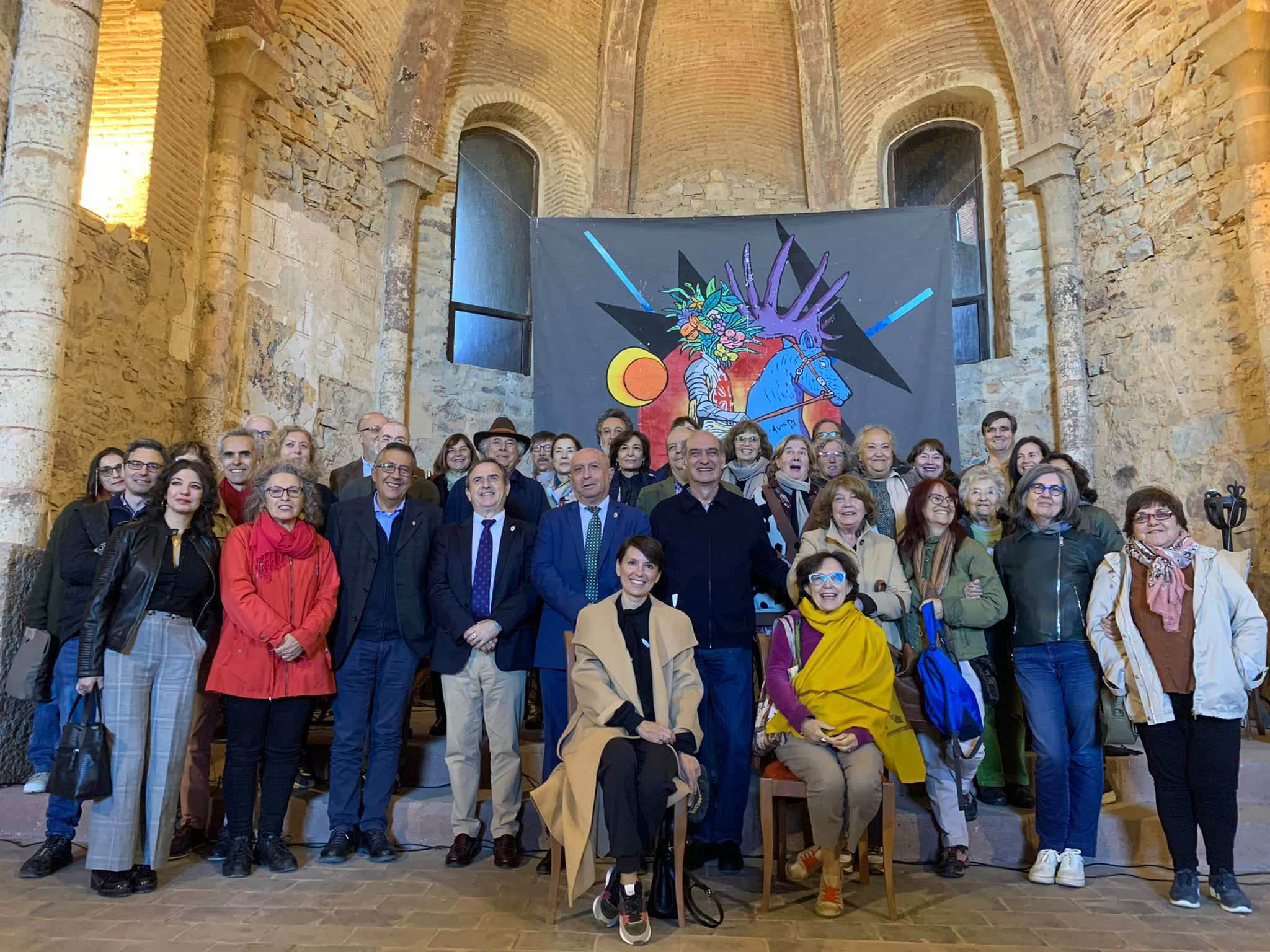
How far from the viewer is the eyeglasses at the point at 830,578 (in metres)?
3.74

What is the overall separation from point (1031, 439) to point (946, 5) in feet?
23.5

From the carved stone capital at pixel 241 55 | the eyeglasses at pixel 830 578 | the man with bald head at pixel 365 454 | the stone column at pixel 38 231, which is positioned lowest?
the eyeglasses at pixel 830 578

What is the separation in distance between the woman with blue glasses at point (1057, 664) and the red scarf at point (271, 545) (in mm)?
3155

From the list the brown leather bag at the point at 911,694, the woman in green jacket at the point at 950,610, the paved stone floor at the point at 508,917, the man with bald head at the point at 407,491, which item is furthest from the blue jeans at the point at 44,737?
the woman in green jacket at the point at 950,610

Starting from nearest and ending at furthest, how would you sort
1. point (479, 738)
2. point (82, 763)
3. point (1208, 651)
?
point (82, 763), point (1208, 651), point (479, 738)

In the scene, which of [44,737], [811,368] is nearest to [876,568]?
[44,737]

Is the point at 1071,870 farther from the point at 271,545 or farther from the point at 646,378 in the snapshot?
the point at 646,378

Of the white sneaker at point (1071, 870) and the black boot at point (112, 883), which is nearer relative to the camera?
the black boot at point (112, 883)

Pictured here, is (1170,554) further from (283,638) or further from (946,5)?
(946,5)

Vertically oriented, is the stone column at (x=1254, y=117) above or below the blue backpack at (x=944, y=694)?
above

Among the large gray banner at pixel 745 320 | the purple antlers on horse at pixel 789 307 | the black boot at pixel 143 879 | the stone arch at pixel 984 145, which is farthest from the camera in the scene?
the stone arch at pixel 984 145

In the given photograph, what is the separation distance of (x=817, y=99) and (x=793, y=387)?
428 centimetres

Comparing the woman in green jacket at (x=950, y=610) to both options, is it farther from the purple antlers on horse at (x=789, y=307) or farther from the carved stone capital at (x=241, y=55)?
the carved stone capital at (x=241, y=55)

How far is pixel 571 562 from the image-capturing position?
4.23 m
